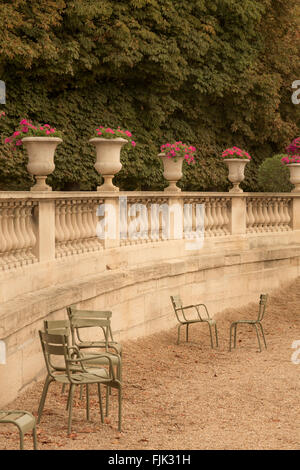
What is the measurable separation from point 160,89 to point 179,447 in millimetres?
15692

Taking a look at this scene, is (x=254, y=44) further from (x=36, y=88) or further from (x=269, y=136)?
(x=36, y=88)

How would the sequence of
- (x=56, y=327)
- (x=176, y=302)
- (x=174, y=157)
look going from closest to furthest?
(x=56, y=327), (x=176, y=302), (x=174, y=157)

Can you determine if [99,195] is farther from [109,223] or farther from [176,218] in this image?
[176,218]

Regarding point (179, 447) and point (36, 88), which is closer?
point (179, 447)

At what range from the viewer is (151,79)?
73.8 feet

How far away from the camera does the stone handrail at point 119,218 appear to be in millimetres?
10156

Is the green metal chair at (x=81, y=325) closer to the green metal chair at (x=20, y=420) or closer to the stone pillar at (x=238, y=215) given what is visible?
the green metal chair at (x=20, y=420)

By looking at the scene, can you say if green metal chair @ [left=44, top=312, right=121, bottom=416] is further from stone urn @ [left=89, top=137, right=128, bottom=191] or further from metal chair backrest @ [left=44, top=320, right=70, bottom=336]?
stone urn @ [left=89, top=137, right=128, bottom=191]

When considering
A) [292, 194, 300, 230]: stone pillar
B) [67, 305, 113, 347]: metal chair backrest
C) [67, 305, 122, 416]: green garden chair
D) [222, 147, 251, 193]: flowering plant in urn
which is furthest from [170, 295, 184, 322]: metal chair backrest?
[292, 194, 300, 230]: stone pillar

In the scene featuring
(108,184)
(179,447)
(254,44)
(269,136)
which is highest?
(254,44)

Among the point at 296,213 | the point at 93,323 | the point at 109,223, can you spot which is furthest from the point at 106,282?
the point at 296,213

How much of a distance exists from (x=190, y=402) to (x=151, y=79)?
14.0m

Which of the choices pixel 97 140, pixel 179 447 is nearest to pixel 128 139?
pixel 97 140

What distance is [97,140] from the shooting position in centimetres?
1281
